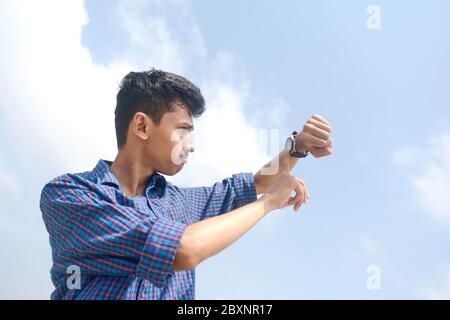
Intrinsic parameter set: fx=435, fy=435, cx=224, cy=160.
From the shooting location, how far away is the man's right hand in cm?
146

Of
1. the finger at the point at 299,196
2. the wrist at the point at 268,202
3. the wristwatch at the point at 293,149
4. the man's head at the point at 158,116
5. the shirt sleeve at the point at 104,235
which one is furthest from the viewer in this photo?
the wristwatch at the point at 293,149

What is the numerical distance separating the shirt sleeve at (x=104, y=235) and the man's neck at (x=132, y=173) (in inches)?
9.9

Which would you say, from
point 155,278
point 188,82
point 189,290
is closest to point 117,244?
point 155,278

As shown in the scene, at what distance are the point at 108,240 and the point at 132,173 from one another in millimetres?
481

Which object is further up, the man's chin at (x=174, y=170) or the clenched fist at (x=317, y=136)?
the clenched fist at (x=317, y=136)

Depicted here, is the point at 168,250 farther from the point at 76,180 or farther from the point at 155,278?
the point at 76,180

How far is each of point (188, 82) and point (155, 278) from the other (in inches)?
37.0

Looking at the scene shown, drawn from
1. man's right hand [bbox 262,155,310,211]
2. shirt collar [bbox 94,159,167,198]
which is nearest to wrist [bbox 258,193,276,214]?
man's right hand [bbox 262,155,310,211]

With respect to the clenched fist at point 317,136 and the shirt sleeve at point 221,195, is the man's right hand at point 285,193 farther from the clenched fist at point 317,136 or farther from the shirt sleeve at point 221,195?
the shirt sleeve at point 221,195

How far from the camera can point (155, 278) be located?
3.92 ft

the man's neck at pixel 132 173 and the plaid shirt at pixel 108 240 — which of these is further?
the man's neck at pixel 132 173

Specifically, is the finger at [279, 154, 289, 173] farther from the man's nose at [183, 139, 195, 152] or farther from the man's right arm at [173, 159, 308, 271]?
the man's nose at [183, 139, 195, 152]

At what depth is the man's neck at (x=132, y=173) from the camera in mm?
1698

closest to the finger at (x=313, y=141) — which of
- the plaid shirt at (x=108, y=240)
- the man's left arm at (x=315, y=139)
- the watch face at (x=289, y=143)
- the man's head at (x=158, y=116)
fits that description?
the man's left arm at (x=315, y=139)
